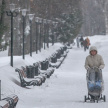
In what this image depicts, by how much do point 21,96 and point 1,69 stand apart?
8.11ft

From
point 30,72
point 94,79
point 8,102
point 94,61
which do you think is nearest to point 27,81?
point 30,72

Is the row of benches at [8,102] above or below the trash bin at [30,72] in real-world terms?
above

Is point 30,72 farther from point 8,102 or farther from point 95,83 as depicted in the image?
point 8,102

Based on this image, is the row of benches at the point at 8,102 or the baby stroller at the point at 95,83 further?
the baby stroller at the point at 95,83

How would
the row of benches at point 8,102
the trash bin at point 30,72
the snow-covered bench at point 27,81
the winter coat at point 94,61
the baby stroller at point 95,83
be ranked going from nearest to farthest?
1. the row of benches at point 8,102
2. the baby stroller at point 95,83
3. the winter coat at point 94,61
4. the snow-covered bench at point 27,81
5. the trash bin at point 30,72

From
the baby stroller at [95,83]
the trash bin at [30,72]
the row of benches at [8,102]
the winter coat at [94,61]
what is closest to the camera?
the row of benches at [8,102]

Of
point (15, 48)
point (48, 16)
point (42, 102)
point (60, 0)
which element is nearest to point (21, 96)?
point (42, 102)

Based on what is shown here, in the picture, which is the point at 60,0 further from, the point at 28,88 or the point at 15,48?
the point at 28,88

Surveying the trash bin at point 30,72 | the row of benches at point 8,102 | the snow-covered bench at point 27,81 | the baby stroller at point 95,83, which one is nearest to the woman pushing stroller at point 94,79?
the baby stroller at point 95,83

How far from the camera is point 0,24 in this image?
16.3 m

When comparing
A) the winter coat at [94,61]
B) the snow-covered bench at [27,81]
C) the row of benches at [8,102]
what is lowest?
the snow-covered bench at [27,81]

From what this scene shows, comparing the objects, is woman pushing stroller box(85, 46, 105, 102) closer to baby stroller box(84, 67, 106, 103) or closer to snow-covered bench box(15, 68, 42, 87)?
baby stroller box(84, 67, 106, 103)

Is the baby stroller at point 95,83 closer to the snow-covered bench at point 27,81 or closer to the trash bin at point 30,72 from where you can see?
the snow-covered bench at point 27,81

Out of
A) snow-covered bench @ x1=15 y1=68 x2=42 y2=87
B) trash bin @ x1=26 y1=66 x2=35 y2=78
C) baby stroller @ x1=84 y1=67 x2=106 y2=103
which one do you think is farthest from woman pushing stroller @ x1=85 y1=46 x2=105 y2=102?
trash bin @ x1=26 y1=66 x2=35 y2=78
